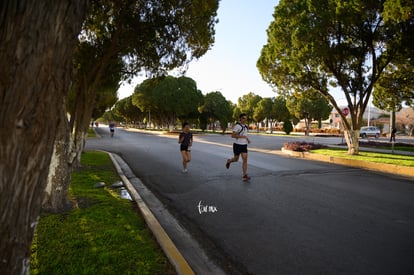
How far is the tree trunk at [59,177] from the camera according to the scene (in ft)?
16.4

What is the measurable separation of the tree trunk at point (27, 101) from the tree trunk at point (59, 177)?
326cm

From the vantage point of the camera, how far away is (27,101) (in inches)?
71.0

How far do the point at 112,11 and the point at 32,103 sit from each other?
7911mm

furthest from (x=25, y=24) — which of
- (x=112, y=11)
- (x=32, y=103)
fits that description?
(x=112, y=11)

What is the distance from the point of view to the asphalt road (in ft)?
11.1

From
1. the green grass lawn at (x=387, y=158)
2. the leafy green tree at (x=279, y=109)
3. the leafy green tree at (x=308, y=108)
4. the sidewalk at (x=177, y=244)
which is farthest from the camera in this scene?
the leafy green tree at (x=279, y=109)

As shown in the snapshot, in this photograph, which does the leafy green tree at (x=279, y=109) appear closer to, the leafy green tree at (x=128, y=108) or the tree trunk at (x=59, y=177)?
the leafy green tree at (x=128, y=108)

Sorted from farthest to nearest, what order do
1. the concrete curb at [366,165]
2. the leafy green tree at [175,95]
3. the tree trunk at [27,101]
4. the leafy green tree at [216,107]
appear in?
1. the leafy green tree at [216,107]
2. the leafy green tree at [175,95]
3. the concrete curb at [366,165]
4. the tree trunk at [27,101]

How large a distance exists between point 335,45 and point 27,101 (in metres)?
14.7

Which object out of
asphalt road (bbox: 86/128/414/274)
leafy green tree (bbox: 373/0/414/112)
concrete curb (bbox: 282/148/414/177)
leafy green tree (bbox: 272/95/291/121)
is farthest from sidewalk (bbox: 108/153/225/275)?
leafy green tree (bbox: 272/95/291/121)

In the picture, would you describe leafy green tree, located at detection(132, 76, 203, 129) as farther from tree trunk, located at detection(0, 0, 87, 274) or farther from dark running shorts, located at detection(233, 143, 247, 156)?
tree trunk, located at detection(0, 0, 87, 274)

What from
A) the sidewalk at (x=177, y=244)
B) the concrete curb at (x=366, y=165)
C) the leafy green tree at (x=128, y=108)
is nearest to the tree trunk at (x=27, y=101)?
the sidewalk at (x=177, y=244)

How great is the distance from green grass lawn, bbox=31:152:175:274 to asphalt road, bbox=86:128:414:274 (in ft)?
2.58

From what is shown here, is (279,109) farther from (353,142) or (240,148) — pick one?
(240,148)
